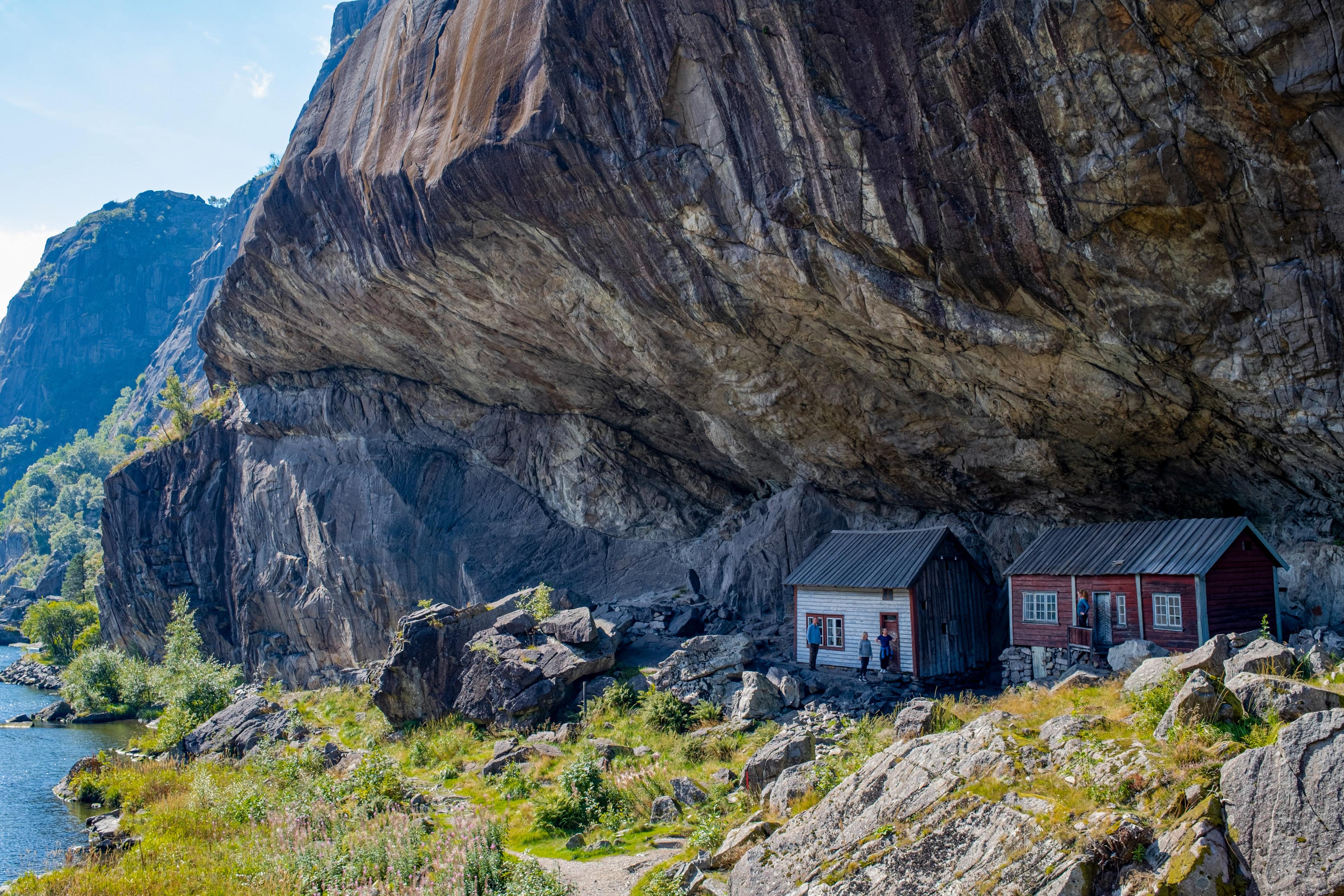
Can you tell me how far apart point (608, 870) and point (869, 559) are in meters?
15.8

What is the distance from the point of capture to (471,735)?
25.4 m

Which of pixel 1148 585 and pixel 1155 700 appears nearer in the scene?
pixel 1155 700

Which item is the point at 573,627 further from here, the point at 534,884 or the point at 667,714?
the point at 534,884

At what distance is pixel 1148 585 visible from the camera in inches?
856

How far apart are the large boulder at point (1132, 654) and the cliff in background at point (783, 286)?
538cm

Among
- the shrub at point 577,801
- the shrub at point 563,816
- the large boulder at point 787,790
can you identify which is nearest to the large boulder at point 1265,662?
the large boulder at point 787,790

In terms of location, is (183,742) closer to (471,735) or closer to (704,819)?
(471,735)

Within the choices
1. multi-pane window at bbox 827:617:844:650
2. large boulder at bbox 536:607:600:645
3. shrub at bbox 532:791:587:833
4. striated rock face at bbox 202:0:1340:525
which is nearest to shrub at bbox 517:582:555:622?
large boulder at bbox 536:607:600:645

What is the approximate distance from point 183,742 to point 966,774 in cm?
3022

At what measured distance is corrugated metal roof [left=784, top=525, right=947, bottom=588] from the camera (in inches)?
1022

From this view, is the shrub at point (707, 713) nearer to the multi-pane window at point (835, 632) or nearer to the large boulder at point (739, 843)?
the multi-pane window at point (835, 632)

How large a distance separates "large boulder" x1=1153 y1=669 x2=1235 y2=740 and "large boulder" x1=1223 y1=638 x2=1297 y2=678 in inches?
59.8

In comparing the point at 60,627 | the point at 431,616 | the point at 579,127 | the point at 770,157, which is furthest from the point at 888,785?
the point at 60,627

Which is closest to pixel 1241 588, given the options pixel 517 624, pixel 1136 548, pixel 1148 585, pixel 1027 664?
pixel 1148 585
